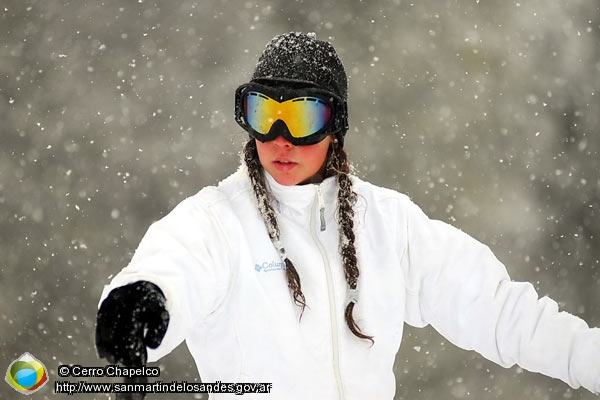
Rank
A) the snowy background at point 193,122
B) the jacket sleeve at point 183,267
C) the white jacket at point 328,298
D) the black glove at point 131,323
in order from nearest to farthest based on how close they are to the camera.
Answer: the black glove at point 131,323 → the jacket sleeve at point 183,267 → the white jacket at point 328,298 → the snowy background at point 193,122

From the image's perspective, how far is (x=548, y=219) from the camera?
4.40 meters

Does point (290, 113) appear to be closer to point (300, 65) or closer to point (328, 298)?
point (300, 65)

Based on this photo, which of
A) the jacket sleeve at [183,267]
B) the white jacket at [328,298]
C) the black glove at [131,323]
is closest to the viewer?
the black glove at [131,323]

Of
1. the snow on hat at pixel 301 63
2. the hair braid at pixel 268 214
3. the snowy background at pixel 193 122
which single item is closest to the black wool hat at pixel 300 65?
the snow on hat at pixel 301 63

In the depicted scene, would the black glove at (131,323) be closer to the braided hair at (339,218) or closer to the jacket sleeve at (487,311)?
the braided hair at (339,218)

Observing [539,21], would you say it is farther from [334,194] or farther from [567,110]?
[334,194]

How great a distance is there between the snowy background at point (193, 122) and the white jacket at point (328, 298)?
2.00 metres

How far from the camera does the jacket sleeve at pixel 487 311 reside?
1983 mm

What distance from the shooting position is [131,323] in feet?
5.11

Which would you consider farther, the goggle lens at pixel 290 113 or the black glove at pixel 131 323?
the goggle lens at pixel 290 113

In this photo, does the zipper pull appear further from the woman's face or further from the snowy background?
the snowy background

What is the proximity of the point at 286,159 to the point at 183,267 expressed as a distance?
0.41m

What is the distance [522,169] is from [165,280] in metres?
3.03

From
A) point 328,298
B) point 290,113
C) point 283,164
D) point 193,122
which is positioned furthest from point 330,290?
point 193,122
